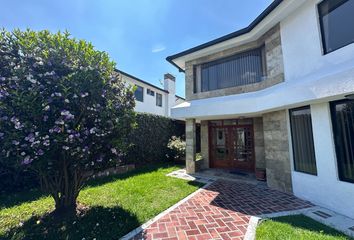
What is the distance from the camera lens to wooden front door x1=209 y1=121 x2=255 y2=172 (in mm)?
14188

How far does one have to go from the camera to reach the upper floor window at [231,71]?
12.1 m

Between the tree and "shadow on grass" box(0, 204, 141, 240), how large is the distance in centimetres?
71

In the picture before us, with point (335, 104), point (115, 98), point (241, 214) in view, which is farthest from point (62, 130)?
point (335, 104)

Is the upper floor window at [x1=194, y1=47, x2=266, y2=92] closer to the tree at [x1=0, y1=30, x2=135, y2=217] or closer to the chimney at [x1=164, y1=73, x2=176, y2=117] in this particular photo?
the tree at [x1=0, y1=30, x2=135, y2=217]

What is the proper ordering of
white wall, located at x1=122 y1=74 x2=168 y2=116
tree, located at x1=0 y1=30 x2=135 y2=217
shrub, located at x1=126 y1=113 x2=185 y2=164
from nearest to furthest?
tree, located at x1=0 y1=30 x2=135 y2=217
shrub, located at x1=126 y1=113 x2=185 y2=164
white wall, located at x1=122 y1=74 x2=168 y2=116

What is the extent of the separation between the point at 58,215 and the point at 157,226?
389 centimetres

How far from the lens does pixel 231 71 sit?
13203 mm

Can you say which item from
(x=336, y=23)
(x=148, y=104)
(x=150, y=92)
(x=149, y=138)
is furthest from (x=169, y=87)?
(x=336, y=23)

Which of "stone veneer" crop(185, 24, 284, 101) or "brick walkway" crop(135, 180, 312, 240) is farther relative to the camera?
"stone veneer" crop(185, 24, 284, 101)

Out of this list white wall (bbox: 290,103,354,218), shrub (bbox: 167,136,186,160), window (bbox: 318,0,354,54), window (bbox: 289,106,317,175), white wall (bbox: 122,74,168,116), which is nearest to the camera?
white wall (bbox: 290,103,354,218)

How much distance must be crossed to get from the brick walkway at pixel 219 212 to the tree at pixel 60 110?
3.42 metres

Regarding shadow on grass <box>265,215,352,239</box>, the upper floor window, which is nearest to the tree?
shadow on grass <box>265,215,352,239</box>

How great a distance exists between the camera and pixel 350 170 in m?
6.79

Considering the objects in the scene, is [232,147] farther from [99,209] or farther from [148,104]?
[148,104]
